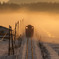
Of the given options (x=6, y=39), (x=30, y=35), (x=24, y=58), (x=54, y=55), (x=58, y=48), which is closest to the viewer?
(x=24, y=58)

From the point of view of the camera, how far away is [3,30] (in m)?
43.0

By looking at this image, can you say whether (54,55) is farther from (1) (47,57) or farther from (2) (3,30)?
(2) (3,30)

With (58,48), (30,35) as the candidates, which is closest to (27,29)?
(30,35)

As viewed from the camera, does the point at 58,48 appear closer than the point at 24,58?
No

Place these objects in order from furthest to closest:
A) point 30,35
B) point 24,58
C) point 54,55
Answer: point 30,35 → point 54,55 → point 24,58

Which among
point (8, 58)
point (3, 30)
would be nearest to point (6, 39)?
point (3, 30)

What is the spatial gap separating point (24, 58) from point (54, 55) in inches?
220

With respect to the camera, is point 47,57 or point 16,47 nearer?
point 47,57

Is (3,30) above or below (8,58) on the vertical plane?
above

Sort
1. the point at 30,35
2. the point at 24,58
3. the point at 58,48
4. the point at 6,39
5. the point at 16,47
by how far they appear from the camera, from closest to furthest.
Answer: the point at 24,58 → the point at 16,47 → the point at 58,48 → the point at 6,39 → the point at 30,35

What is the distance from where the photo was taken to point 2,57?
25094 millimetres

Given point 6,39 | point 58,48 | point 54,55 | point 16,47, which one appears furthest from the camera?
point 6,39

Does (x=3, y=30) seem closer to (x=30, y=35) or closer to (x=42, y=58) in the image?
(x=30, y=35)

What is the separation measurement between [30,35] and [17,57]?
22897 millimetres
